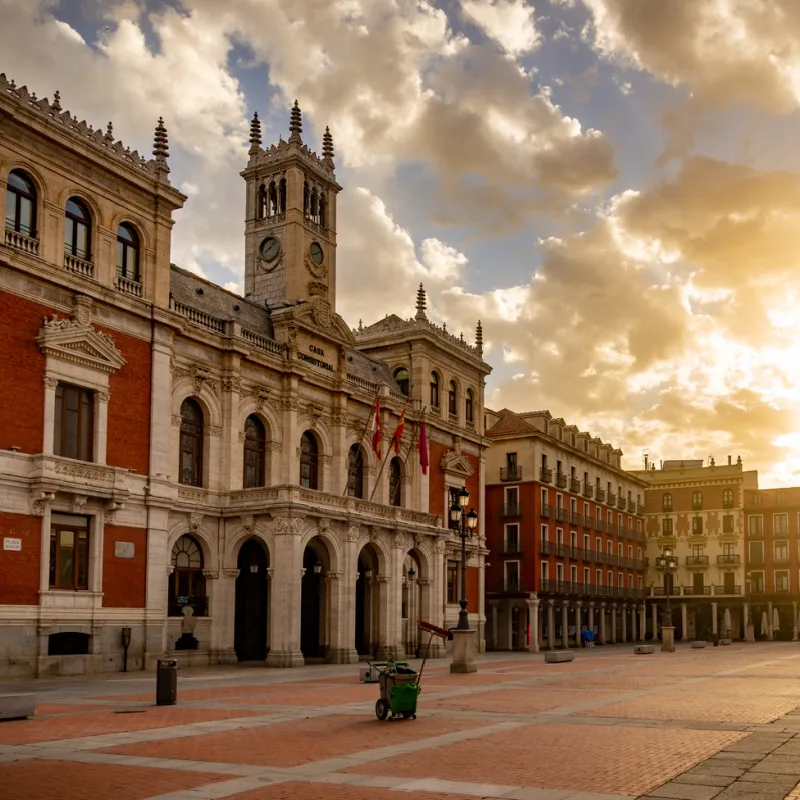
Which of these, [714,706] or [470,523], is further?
[470,523]

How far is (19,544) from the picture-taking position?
31.7m

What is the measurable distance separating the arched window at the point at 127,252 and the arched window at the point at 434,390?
2469 cm

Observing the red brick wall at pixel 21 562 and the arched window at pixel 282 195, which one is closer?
the red brick wall at pixel 21 562

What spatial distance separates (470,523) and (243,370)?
46.0 feet

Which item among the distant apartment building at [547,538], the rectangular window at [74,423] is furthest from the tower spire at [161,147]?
the distant apartment building at [547,538]

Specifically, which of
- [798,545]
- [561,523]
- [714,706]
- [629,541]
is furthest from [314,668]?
[798,545]

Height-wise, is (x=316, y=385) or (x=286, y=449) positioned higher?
(x=316, y=385)

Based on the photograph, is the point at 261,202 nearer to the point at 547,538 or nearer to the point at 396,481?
the point at 396,481

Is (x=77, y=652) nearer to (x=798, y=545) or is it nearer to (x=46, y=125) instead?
(x=46, y=125)

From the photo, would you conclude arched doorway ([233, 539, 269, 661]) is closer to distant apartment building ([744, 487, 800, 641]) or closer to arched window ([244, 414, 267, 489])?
arched window ([244, 414, 267, 489])

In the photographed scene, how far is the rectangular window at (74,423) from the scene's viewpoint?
33.8 metres

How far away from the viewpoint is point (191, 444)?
40.9m

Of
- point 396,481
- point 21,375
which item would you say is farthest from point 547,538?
point 21,375

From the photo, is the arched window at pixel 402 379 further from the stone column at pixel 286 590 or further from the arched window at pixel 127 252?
the arched window at pixel 127 252
